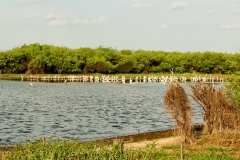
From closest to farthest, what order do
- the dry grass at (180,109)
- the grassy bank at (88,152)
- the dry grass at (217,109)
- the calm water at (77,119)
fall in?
the grassy bank at (88,152) < the dry grass at (180,109) < the dry grass at (217,109) < the calm water at (77,119)

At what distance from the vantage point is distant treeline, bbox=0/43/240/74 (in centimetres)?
12369

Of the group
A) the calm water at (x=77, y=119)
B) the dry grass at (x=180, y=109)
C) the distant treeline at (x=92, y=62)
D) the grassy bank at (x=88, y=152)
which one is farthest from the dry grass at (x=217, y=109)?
the distant treeline at (x=92, y=62)

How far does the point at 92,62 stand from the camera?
129m

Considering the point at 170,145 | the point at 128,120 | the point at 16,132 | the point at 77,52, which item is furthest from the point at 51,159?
the point at 77,52

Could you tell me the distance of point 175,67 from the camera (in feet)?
Result: 459

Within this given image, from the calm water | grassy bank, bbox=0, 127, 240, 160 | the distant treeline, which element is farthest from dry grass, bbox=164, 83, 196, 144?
the distant treeline

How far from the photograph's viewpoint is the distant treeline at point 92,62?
123688 mm

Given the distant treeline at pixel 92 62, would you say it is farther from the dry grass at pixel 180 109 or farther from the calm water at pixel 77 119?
the dry grass at pixel 180 109

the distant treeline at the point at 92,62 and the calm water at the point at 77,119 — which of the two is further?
the distant treeline at the point at 92,62

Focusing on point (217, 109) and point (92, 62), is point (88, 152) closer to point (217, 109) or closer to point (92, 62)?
point (217, 109)

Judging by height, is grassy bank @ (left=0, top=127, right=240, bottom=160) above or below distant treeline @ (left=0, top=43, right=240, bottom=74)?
below

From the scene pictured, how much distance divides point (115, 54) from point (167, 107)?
120 m

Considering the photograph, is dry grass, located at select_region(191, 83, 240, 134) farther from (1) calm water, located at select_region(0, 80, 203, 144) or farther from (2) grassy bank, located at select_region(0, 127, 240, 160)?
(1) calm water, located at select_region(0, 80, 203, 144)

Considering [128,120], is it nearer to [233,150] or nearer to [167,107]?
[167,107]
